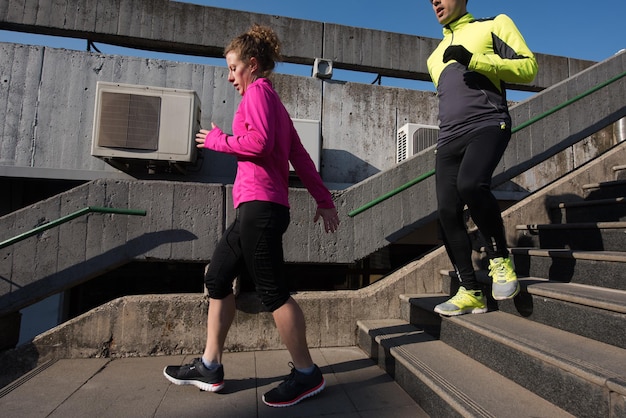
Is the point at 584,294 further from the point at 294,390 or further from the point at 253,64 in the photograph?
the point at 253,64

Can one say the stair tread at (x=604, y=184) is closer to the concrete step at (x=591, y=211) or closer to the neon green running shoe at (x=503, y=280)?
the concrete step at (x=591, y=211)

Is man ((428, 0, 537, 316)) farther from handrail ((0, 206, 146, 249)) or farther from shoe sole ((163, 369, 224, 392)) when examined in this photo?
handrail ((0, 206, 146, 249))

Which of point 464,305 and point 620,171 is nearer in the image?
point 464,305

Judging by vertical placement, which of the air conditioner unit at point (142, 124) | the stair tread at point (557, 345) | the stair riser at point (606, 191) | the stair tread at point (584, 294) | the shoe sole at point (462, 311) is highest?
the air conditioner unit at point (142, 124)

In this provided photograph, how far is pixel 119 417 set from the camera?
169cm

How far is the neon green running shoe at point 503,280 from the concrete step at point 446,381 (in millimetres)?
396

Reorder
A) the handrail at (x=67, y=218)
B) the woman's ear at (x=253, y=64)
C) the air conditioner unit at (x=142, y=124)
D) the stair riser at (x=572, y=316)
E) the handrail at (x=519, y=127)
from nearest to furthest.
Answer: the stair riser at (x=572, y=316), the woman's ear at (x=253, y=64), the handrail at (x=67, y=218), the handrail at (x=519, y=127), the air conditioner unit at (x=142, y=124)

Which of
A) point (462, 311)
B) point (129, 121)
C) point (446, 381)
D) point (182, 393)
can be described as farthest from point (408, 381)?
point (129, 121)

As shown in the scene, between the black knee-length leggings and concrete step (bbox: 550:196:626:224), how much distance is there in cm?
136

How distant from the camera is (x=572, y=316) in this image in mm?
1722

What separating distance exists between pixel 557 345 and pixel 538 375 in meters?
0.18

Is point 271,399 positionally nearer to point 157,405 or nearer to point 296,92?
point 157,405

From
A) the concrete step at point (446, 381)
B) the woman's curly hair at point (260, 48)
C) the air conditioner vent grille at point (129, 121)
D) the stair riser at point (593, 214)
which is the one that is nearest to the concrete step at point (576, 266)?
the stair riser at point (593, 214)

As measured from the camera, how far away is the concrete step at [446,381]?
1.37 meters
